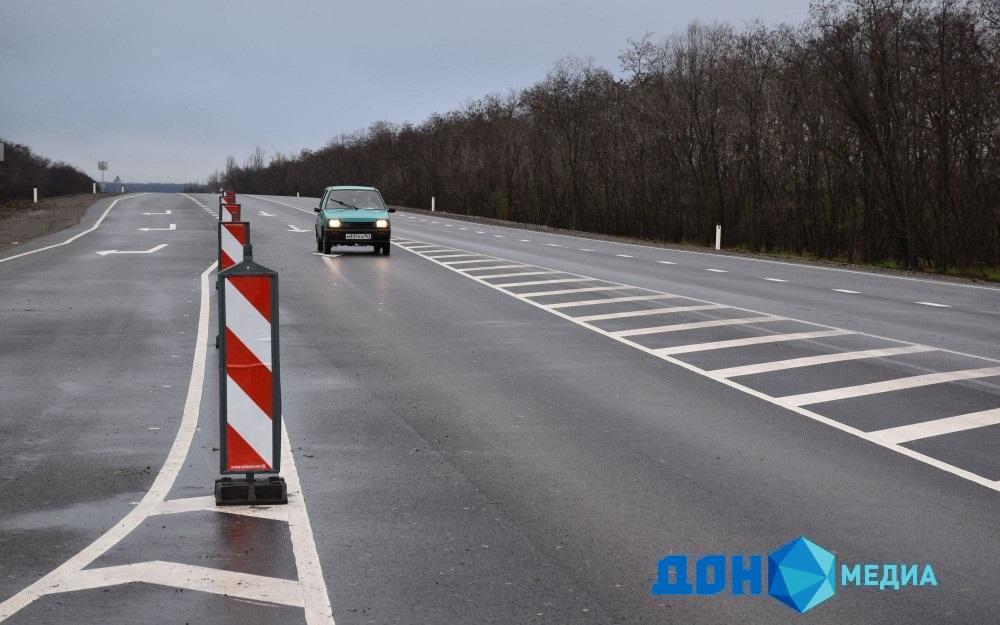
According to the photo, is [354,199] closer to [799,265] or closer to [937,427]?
[799,265]

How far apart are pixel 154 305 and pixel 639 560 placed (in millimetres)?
13847

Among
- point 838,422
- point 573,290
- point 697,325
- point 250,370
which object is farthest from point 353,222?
point 250,370

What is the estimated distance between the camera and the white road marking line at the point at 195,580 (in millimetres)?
5090

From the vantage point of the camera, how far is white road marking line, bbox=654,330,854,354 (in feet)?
44.5

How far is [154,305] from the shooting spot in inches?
712

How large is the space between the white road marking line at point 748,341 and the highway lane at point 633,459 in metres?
0.33

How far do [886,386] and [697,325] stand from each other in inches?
202

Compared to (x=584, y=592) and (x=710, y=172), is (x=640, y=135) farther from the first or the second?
(x=584, y=592)

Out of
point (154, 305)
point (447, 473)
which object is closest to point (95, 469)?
point (447, 473)

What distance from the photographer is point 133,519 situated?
6.32 meters

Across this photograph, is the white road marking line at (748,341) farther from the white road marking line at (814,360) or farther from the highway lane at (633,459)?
the white road marking line at (814,360)

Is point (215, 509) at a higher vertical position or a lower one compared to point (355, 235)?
lower

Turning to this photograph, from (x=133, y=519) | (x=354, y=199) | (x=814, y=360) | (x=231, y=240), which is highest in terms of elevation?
(x=354, y=199)

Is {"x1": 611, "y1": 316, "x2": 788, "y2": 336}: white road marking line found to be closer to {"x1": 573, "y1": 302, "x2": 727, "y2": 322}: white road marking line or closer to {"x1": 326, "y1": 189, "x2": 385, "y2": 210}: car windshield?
{"x1": 573, "y1": 302, "x2": 727, "y2": 322}: white road marking line
